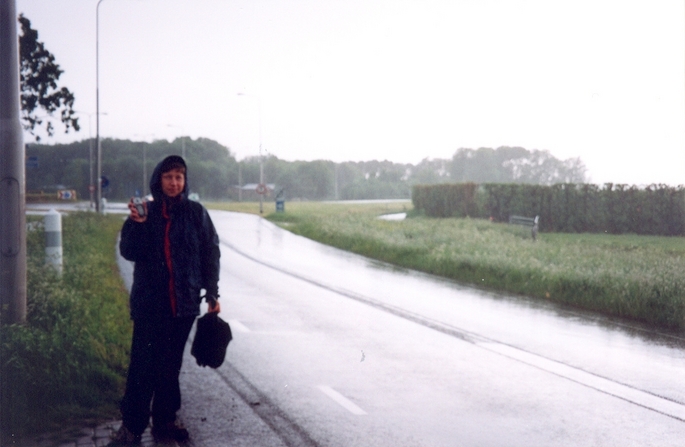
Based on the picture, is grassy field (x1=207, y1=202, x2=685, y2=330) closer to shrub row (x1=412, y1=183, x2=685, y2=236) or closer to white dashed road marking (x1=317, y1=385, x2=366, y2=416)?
shrub row (x1=412, y1=183, x2=685, y2=236)

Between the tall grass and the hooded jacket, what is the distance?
7.91 m

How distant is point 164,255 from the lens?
4805mm

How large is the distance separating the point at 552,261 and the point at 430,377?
378 inches

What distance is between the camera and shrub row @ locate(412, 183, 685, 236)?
19031mm

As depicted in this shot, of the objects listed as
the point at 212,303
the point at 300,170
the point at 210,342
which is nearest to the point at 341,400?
the point at 210,342

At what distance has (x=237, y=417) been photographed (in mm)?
5758

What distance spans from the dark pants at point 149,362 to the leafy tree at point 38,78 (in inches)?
404

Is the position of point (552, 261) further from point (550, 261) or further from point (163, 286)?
point (163, 286)

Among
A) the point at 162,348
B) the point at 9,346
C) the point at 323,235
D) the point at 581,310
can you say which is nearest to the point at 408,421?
the point at 162,348

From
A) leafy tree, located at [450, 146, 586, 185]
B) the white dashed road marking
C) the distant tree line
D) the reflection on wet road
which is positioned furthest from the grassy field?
the white dashed road marking

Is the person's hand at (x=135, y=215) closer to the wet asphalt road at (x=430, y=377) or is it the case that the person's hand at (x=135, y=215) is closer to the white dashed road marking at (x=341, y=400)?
the wet asphalt road at (x=430, y=377)

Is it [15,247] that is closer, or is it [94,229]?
[15,247]

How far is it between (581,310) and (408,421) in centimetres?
704

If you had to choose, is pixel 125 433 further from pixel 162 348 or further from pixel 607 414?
pixel 607 414
